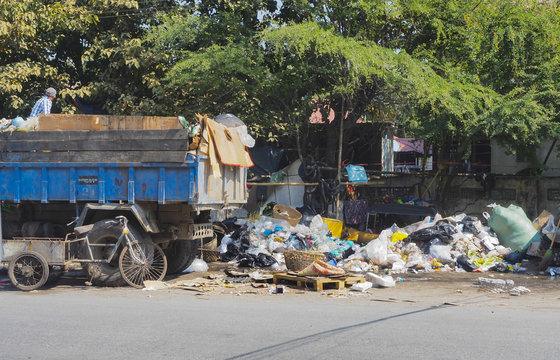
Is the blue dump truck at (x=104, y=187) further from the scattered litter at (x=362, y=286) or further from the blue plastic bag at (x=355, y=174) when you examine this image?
the blue plastic bag at (x=355, y=174)

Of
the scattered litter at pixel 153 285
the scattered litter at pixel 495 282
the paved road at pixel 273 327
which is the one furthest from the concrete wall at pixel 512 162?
the scattered litter at pixel 153 285

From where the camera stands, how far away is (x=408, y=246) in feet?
42.0

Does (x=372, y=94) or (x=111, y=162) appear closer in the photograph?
(x=111, y=162)

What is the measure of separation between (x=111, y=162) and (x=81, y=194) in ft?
2.54

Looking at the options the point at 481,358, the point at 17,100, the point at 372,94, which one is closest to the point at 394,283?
the point at 481,358

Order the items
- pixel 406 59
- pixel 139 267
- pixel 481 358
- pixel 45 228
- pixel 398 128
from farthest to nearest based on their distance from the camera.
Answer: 1. pixel 398 128
2. pixel 406 59
3. pixel 45 228
4. pixel 139 267
5. pixel 481 358

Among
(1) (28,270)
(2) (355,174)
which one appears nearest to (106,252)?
(1) (28,270)

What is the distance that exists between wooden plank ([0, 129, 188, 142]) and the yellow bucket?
646 cm

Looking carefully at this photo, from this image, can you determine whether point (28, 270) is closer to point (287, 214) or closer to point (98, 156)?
point (98, 156)

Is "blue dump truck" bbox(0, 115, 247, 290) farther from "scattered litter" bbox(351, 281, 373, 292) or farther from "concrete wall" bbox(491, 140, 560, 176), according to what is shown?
"concrete wall" bbox(491, 140, 560, 176)

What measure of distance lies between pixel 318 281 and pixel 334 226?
5.70m

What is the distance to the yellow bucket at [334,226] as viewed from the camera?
49.5ft

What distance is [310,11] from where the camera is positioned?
53.7 ft

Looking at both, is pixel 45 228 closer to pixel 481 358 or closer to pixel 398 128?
pixel 481 358
